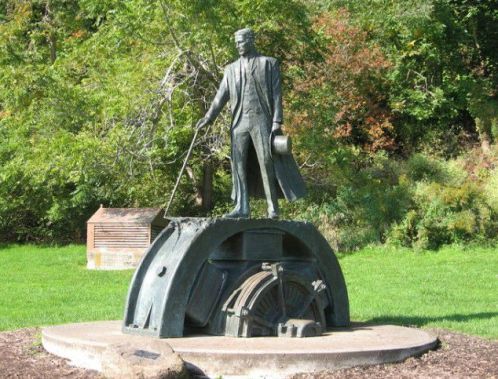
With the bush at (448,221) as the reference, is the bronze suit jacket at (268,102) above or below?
above

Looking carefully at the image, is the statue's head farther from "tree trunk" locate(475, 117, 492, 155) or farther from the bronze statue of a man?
"tree trunk" locate(475, 117, 492, 155)

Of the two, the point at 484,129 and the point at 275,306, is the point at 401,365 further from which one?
the point at 484,129

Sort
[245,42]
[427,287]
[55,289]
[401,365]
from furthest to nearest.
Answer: [55,289] → [427,287] → [245,42] → [401,365]

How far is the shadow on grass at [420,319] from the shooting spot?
35.4 feet

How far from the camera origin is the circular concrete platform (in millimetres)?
7582

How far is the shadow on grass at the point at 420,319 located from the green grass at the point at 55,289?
10.8 feet

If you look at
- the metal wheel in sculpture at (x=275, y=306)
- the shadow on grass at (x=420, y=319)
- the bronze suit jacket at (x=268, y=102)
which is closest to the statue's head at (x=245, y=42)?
the bronze suit jacket at (x=268, y=102)

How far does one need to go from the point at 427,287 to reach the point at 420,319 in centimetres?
385

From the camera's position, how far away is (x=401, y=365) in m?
8.05

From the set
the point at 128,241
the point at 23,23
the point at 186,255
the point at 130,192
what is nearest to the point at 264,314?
the point at 186,255

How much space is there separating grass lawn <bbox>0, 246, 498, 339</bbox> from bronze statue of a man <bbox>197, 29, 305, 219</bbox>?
2.34m

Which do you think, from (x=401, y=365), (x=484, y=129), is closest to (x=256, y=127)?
(x=401, y=365)

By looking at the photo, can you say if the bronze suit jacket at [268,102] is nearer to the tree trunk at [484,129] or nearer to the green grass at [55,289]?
the green grass at [55,289]

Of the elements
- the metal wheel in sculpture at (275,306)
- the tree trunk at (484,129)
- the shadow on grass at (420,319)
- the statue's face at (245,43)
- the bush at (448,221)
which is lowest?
the shadow on grass at (420,319)
